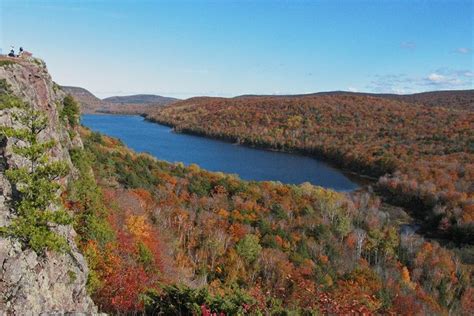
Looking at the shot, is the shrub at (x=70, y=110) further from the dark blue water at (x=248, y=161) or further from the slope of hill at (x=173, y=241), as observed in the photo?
the dark blue water at (x=248, y=161)

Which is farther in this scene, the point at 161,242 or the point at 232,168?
the point at 232,168

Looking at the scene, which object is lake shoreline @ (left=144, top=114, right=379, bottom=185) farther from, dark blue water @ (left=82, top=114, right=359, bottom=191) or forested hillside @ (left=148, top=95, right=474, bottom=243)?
dark blue water @ (left=82, top=114, right=359, bottom=191)

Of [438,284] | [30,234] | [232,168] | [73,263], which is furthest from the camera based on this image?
[232,168]

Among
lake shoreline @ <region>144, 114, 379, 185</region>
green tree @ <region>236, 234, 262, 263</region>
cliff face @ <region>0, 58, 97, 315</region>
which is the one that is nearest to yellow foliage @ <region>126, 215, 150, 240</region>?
green tree @ <region>236, 234, 262, 263</region>

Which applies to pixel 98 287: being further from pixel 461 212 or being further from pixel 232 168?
pixel 232 168

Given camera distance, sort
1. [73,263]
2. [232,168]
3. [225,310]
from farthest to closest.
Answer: [232,168] → [73,263] → [225,310]

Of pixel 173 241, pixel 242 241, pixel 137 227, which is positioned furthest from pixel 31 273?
pixel 242 241

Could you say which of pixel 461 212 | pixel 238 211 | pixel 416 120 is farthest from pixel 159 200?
pixel 416 120

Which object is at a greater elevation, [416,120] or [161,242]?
[416,120]
